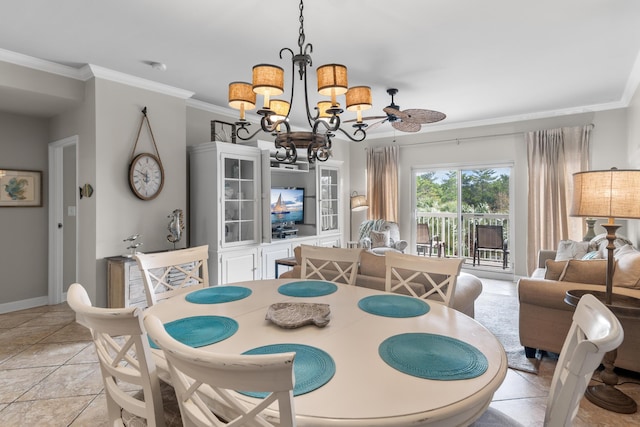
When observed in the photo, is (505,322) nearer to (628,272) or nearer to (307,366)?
(628,272)

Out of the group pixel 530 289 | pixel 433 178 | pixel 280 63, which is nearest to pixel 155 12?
pixel 280 63

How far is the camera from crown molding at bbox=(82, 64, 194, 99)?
3266 millimetres

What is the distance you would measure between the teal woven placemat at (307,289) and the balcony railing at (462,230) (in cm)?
450

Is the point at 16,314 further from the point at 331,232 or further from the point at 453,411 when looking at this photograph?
the point at 453,411

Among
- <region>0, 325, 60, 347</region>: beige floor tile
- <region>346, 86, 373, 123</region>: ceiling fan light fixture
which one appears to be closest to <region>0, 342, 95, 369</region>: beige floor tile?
<region>0, 325, 60, 347</region>: beige floor tile

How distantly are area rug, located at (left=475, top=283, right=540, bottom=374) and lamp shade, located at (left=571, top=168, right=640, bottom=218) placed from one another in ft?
4.12

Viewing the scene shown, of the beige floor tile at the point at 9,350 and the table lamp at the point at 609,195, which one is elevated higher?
the table lamp at the point at 609,195

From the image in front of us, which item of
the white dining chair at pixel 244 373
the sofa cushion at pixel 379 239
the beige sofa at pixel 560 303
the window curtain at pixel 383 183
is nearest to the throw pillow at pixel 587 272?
the beige sofa at pixel 560 303

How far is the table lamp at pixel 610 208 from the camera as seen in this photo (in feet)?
6.63

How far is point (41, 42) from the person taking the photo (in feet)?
9.09

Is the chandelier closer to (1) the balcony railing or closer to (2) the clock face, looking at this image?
(2) the clock face

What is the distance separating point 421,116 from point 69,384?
3677 millimetres

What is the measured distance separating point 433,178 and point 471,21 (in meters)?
3.89

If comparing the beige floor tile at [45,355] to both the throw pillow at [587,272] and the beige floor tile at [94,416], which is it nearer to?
the beige floor tile at [94,416]
